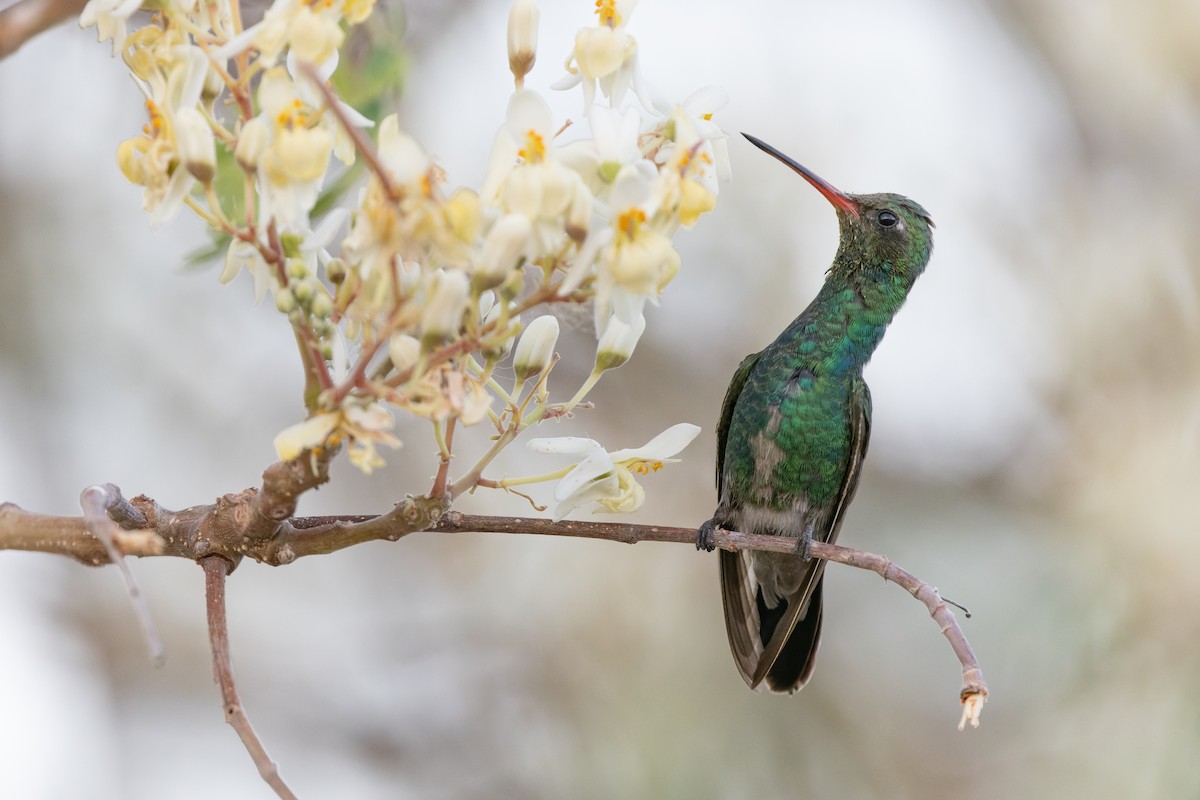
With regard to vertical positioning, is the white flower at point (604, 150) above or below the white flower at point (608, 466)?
above

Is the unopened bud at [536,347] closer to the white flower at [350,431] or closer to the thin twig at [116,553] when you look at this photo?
the white flower at [350,431]

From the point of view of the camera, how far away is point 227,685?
0.98 m

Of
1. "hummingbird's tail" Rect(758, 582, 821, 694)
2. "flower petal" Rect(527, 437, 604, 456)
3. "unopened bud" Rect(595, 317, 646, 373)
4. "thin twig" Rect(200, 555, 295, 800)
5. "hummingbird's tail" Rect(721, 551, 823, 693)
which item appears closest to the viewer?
"thin twig" Rect(200, 555, 295, 800)

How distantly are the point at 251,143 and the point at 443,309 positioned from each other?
245 mm

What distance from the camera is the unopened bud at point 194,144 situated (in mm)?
1027

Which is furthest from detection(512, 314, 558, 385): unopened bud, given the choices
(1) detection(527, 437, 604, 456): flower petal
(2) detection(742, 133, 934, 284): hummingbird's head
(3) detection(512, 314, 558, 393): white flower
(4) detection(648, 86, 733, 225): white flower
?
(2) detection(742, 133, 934, 284): hummingbird's head

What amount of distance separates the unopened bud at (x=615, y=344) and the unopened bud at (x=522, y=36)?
11.6 inches

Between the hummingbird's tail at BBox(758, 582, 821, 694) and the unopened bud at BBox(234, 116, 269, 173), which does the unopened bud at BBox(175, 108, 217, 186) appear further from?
the hummingbird's tail at BBox(758, 582, 821, 694)

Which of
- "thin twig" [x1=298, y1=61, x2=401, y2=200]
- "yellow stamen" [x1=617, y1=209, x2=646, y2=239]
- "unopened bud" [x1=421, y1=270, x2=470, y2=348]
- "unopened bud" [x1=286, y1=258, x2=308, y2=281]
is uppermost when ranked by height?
"yellow stamen" [x1=617, y1=209, x2=646, y2=239]

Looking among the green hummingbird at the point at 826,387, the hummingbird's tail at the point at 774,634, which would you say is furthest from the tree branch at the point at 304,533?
the green hummingbird at the point at 826,387

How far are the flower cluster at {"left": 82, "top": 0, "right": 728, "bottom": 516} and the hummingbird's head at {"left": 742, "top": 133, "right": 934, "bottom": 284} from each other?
231cm

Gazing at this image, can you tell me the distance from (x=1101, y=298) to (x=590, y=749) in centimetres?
247

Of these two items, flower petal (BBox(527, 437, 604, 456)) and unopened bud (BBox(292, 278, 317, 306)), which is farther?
flower petal (BBox(527, 437, 604, 456))

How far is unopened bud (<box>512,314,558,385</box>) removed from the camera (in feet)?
4.36
